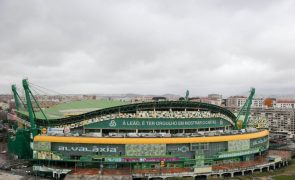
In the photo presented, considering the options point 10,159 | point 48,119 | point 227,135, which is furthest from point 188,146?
point 10,159

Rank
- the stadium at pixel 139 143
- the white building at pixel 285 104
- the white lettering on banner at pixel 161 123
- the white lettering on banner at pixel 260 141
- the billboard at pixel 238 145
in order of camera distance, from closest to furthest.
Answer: the stadium at pixel 139 143, the billboard at pixel 238 145, the white lettering on banner at pixel 161 123, the white lettering on banner at pixel 260 141, the white building at pixel 285 104

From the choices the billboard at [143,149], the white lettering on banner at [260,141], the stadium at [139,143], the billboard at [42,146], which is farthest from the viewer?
the white lettering on banner at [260,141]

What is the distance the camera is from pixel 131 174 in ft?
224

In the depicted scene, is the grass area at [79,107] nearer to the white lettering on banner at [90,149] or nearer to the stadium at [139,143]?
the stadium at [139,143]

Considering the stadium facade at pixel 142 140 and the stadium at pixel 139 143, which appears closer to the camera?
the stadium at pixel 139 143

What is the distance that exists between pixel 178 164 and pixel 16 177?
31678mm

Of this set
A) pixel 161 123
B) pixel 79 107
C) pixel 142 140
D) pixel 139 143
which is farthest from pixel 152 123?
pixel 79 107

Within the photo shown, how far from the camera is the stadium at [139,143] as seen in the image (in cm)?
7106

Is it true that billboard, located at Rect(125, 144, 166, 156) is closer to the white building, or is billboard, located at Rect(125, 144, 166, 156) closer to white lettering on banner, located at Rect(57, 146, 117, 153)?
white lettering on banner, located at Rect(57, 146, 117, 153)

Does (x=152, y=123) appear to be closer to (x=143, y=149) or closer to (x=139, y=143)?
(x=139, y=143)

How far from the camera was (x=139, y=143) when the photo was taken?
7175 cm

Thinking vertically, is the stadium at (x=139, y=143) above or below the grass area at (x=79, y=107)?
below

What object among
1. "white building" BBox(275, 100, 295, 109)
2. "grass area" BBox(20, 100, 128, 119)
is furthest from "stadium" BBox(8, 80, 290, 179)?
"white building" BBox(275, 100, 295, 109)

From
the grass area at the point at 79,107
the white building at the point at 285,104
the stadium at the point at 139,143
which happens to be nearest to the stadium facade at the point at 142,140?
the stadium at the point at 139,143
